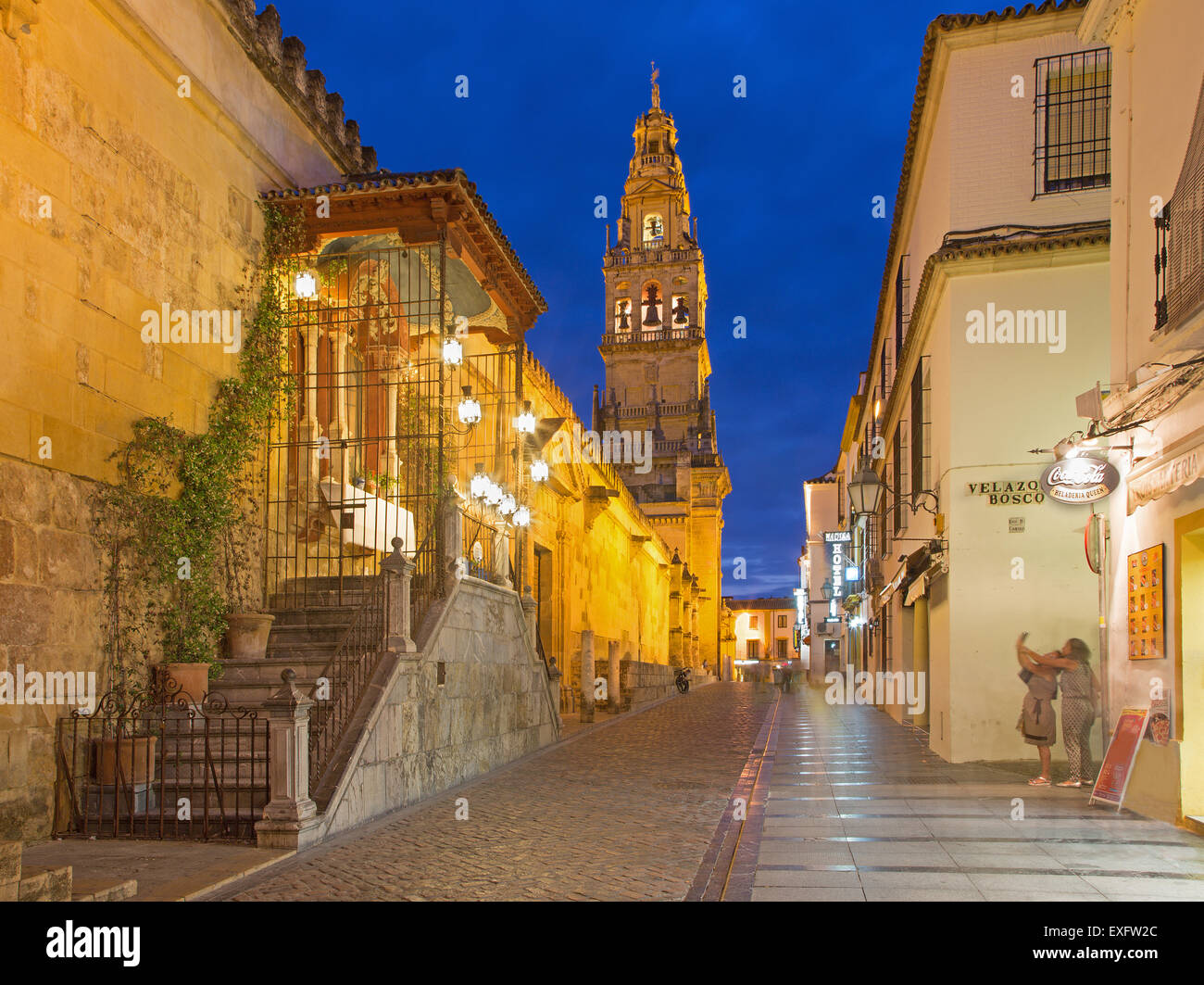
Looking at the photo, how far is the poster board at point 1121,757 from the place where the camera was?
343 inches

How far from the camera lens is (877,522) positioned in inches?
1021

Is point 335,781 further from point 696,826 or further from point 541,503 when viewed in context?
point 541,503

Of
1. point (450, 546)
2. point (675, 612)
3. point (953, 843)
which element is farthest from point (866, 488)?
point (675, 612)

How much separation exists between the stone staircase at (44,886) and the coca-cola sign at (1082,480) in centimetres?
861

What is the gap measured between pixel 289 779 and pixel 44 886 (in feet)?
8.69

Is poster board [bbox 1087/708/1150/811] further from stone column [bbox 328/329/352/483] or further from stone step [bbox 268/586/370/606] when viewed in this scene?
stone column [bbox 328/329/352/483]

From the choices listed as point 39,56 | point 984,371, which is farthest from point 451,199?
point 984,371

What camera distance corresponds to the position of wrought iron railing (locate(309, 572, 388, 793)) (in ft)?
27.5

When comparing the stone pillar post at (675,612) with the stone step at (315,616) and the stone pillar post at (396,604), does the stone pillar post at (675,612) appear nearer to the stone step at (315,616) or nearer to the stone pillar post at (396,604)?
the stone step at (315,616)

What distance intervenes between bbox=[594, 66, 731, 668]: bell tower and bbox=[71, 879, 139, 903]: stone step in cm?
5938
